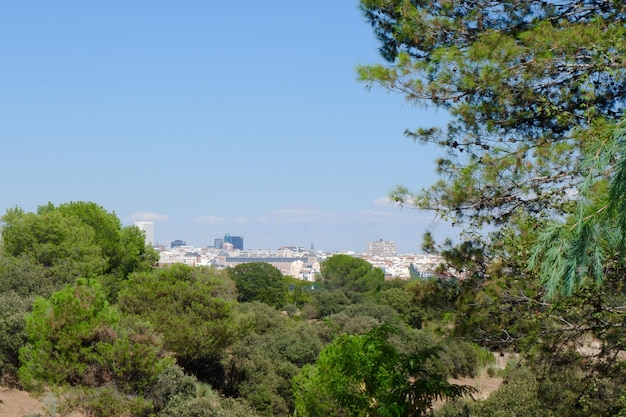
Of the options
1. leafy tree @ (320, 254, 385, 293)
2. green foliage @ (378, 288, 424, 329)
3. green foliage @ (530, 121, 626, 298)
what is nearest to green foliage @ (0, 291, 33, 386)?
green foliage @ (530, 121, 626, 298)

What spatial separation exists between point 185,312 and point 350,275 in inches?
1478

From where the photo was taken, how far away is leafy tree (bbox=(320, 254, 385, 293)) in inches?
2317

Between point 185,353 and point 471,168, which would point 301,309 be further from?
point 471,168

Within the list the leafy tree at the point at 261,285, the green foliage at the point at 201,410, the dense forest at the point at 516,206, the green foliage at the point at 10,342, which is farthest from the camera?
the leafy tree at the point at 261,285

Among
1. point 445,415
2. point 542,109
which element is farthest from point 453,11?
point 445,415

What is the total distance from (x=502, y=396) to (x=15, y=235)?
20.2 meters

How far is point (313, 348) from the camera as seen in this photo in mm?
26156

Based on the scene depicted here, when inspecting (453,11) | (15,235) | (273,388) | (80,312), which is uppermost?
(453,11)

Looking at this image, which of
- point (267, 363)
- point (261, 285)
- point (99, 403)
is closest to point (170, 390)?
point (99, 403)

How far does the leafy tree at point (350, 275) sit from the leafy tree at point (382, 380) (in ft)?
154

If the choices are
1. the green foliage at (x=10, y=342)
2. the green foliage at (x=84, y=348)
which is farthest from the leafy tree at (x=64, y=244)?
the green foliage at (x=84, y=348)

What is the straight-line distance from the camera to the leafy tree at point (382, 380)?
9.05m

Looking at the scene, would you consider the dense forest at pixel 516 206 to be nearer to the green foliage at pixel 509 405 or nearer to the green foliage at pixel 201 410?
the green foliage at pixel 201 410

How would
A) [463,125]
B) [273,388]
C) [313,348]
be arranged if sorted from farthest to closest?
1. [313,348]
2. [273,388]
3. [463,125]
